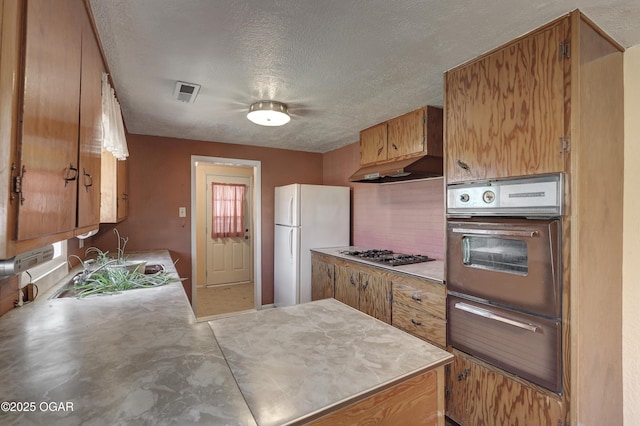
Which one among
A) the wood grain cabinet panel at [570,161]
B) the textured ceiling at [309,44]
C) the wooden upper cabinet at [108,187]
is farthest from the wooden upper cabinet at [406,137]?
the wooden upper cabinet at [108,187]

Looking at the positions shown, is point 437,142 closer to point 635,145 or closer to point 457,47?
point 457,47

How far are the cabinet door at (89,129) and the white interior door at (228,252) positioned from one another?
13.2 ft

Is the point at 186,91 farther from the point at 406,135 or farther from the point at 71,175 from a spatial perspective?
the point at 406,135

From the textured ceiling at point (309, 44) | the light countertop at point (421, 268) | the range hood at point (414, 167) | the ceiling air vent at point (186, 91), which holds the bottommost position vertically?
the light countertop at point (421, 268)

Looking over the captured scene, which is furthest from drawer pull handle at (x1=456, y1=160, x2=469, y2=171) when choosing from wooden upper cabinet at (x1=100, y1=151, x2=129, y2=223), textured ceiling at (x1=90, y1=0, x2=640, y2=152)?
wooden upper cabinet at (x1=100, y1=151, x2=129, y2=223)

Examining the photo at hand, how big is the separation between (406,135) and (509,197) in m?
1.25

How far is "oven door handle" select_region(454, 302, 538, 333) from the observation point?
1502 mm

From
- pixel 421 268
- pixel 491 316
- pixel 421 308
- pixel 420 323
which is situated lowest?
pixel 420 323

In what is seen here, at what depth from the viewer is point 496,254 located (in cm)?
169

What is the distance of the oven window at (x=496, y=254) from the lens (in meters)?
1.57

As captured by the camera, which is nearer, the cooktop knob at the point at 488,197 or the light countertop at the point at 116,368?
the light countertop at the point at 116,368

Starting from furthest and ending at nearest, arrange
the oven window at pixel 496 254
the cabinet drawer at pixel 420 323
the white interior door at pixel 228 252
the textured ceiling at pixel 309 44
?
the white interior door at pixel 228 252
the cabinet drawer at pixel 420 323
the oven window at pixel 496 254
the textured ceiling at pixel 309 44

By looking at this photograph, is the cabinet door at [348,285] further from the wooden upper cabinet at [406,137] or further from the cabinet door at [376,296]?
the wooden upper cabinet at [406,137]

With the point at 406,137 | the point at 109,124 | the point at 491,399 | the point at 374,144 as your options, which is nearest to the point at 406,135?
the point at 406,137
